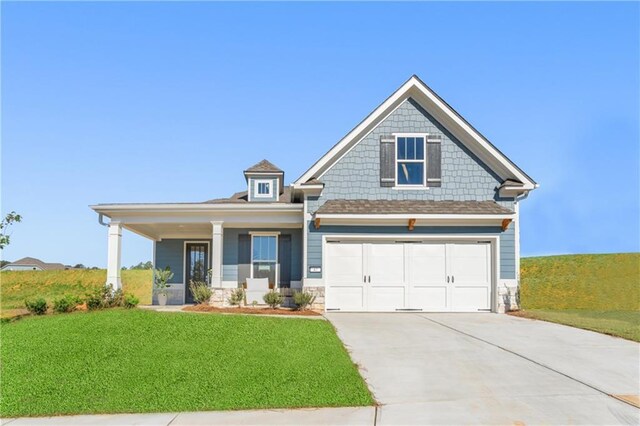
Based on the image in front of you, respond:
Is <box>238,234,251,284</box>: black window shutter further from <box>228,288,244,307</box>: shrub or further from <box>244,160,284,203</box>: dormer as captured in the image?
<box>244,160,284,203</box>: dormer

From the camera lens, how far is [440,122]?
55.9ft

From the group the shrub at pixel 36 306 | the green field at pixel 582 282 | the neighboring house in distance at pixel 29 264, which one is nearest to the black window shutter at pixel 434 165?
the green field at pixel 582 282

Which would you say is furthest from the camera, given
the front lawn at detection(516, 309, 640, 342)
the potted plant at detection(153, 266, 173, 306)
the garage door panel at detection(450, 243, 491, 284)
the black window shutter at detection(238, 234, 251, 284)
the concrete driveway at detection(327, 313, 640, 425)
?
the potted plant at detection(153, 266, 173, 306)

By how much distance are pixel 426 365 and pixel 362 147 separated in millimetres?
9713

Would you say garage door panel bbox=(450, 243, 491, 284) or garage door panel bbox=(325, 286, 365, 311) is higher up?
garage door panel bbox=(450, 243, 491, 284)

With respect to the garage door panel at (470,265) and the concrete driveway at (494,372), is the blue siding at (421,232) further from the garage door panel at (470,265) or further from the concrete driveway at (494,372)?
the concrete driveway at (494,372)

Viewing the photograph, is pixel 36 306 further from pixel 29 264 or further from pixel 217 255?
pixel 29 264

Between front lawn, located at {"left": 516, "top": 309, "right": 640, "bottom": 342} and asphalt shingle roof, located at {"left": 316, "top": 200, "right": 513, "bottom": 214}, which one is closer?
front lawn, located at {"left": 516, "top": 309, "right": 640, "bottom": 342}

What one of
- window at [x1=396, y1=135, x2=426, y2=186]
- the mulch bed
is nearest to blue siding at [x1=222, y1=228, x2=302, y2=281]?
the mulch bed

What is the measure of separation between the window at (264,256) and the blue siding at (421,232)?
A: 265cm

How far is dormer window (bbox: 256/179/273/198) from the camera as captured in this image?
66.3 ft

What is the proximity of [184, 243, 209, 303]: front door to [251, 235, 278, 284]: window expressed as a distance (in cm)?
350

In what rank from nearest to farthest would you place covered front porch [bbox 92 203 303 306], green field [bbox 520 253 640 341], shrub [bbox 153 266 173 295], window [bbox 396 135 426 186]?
window [bbox 396 135 426 186], covered front porch [bbox 92 203 303 306], shrub [bbox 153 266 173 295], green field [bbox 520 253 640 341]

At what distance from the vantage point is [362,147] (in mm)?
16922
